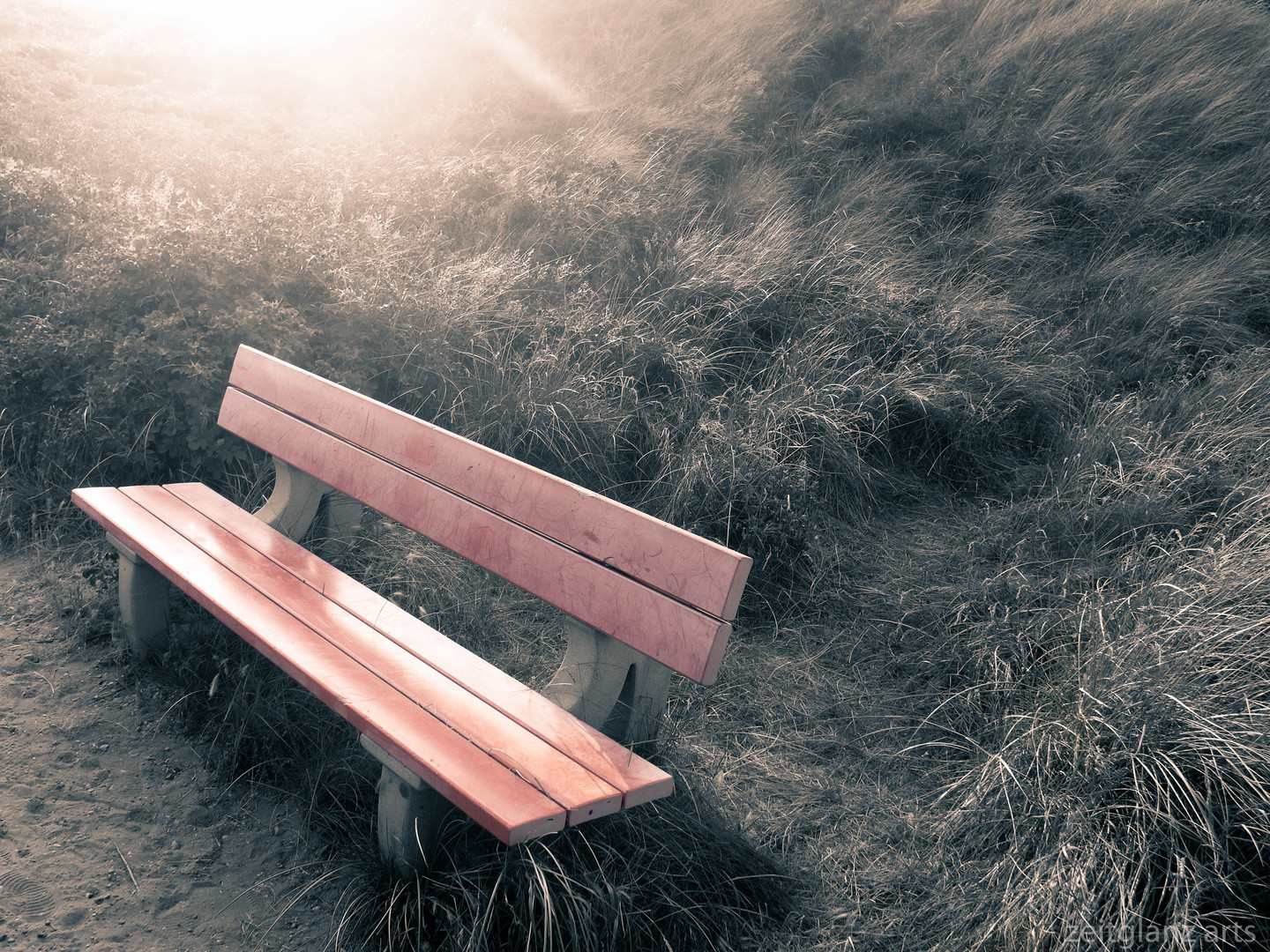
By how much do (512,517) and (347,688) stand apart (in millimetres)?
610

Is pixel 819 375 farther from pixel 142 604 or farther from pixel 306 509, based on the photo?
pixel 142 604

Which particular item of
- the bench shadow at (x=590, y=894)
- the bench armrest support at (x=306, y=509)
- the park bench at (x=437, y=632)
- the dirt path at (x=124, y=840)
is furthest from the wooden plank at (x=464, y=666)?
the dirt path at (x=124, y=840)

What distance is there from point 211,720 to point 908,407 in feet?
10.9

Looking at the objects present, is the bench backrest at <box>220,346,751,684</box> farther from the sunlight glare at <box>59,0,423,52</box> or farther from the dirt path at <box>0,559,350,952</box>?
the sunlight glare at <box>59,0,423,52</box>

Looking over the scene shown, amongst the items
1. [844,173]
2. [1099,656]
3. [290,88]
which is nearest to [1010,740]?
[1099,656]

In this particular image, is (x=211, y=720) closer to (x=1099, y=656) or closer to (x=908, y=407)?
(x=1099, y=656)

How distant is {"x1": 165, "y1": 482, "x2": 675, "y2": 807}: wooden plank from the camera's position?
189 centimetres

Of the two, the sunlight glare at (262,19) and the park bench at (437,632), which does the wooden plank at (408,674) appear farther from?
the sunlight glare at (262,19)

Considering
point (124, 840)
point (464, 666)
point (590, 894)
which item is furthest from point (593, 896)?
point (124, 840)

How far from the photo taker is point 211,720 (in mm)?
2568

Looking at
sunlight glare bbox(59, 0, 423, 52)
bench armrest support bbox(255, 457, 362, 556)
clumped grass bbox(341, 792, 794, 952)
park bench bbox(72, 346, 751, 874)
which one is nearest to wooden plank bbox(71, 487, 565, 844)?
park bench bbox(72, 346, 751, 874)

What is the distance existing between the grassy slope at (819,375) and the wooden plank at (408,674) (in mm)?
270

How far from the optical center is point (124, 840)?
2.22 meters

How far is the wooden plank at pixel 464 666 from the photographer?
1894 millimetres
